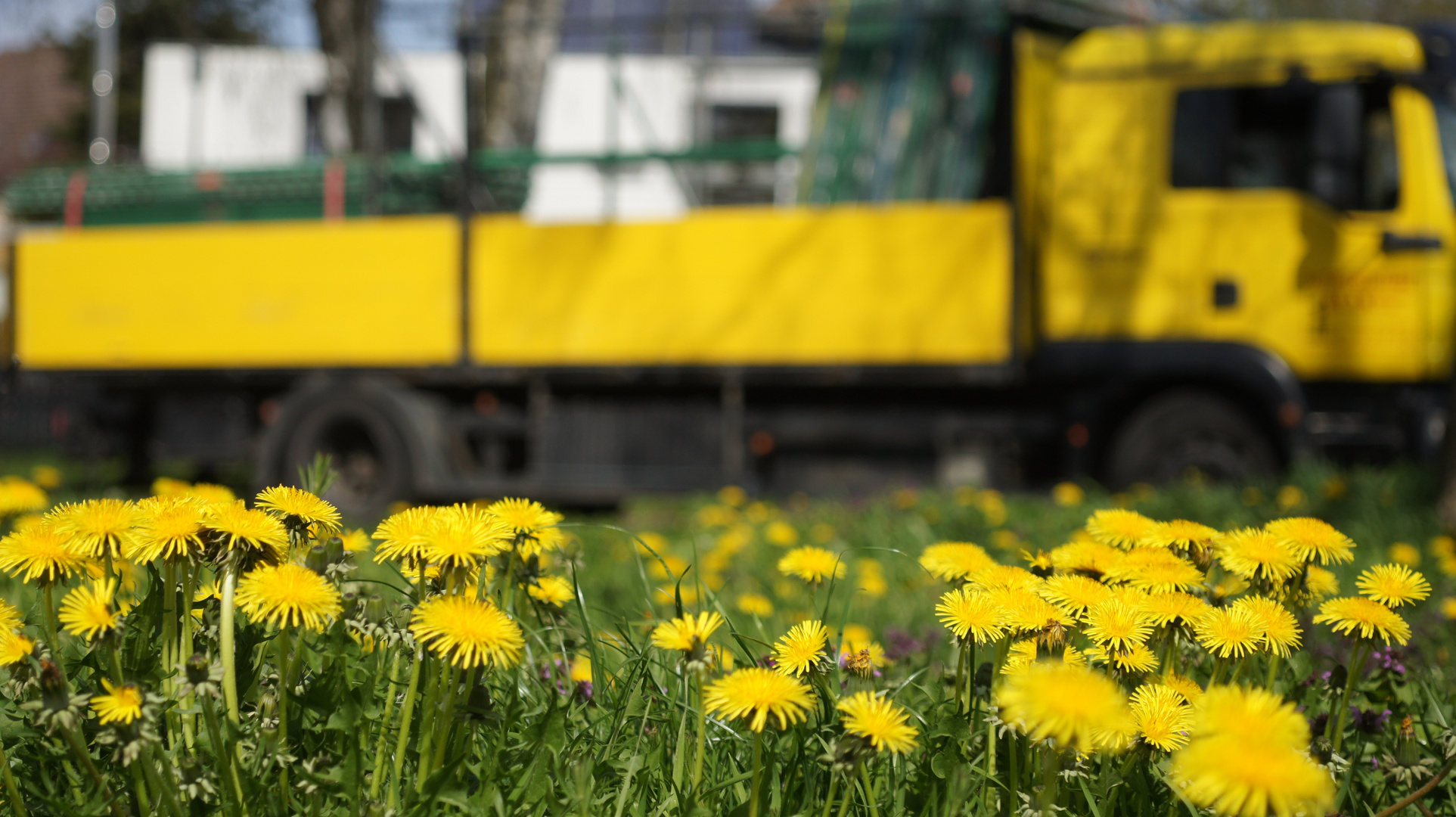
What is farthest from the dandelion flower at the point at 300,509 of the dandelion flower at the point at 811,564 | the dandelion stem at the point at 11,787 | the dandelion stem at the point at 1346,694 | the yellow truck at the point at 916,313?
the yellow truck at the point at 916,313

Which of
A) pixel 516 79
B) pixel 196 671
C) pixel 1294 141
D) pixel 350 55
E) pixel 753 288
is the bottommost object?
pixel 196 671

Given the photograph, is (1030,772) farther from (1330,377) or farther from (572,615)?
(1330,377)

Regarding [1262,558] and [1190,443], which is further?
[1190,443]

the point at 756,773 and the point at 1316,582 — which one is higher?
the point at 1316,582

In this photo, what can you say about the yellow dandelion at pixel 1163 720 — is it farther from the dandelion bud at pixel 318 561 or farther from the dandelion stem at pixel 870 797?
the dandelion bud at pixel 318 561

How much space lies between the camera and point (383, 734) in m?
1.31

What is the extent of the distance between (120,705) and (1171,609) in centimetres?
110

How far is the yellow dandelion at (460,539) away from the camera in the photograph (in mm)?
1182

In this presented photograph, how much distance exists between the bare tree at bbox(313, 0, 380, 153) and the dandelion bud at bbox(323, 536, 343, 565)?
9384mm

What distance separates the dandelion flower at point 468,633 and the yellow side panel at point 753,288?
586cm

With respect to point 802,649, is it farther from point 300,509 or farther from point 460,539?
point 300,509

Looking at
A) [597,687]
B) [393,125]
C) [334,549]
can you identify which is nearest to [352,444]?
[597,687]

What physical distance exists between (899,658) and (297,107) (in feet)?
47.5

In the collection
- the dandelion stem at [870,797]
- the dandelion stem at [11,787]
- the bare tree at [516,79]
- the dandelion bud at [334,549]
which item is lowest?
the dandelion stem at [870,797]
